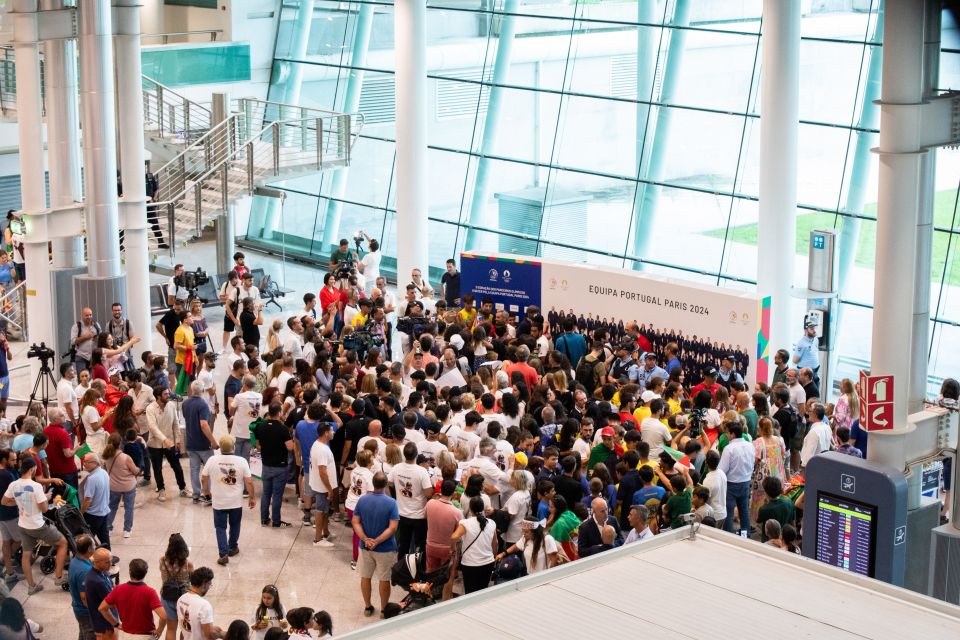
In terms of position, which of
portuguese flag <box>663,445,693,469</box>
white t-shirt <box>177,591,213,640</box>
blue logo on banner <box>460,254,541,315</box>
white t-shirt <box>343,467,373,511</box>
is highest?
blue logo on banner <box>460,254,541,315</box>

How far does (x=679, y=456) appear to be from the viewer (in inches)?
484

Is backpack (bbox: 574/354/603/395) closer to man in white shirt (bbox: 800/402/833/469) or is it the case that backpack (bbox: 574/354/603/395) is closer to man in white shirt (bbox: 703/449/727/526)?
man in white shirt (bbox: 800/402/833/469)

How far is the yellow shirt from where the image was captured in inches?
658

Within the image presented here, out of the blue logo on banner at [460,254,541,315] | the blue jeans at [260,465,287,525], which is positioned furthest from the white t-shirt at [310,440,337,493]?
the blue logo on banner at [460,254,541,315]

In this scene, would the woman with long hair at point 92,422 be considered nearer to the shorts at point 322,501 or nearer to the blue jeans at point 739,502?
the shorts at point 322,501

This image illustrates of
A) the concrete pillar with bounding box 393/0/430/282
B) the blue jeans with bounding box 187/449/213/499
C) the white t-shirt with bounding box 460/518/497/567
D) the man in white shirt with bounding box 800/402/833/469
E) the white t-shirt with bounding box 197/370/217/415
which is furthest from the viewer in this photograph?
the concrete pillar with bounding box 393/0/430/282

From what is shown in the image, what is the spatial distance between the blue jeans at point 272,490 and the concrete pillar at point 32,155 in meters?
6.42

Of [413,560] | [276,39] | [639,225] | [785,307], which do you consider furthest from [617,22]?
[413,560]

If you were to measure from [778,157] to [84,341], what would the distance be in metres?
9.67

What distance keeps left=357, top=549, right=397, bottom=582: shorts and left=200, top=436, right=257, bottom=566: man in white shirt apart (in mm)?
1442

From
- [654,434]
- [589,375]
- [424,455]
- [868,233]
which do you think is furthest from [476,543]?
[868,233]

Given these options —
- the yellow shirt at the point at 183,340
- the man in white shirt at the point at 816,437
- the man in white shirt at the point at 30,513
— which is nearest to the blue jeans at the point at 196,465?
the man in white shirt at the point at 30,513

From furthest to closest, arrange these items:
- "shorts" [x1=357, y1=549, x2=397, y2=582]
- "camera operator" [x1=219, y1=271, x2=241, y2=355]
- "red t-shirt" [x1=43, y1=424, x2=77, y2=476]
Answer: "camera operator" [x1=219, y1=271, x2=241, y2=355] < "red t-shirt" [x1=43, y1=424, x2=77, y2=476] < "shorts" [x1=357, y1=549, x2=397, y2=582]

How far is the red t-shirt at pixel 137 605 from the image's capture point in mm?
9953
